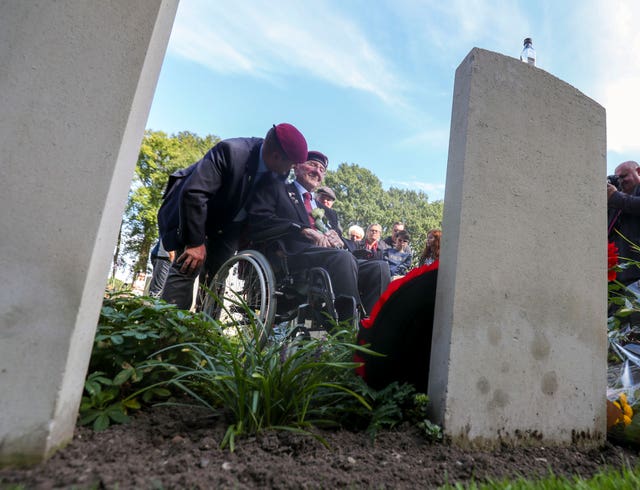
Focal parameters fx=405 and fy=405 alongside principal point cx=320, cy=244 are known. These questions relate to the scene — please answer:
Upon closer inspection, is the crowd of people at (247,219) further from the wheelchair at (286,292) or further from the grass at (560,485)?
the grass at (560,485)

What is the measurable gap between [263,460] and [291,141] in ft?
10.6

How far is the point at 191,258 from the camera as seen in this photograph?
3109 mm

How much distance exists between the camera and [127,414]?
4.99ft

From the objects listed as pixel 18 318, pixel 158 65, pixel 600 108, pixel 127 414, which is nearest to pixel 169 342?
pixel 127 414

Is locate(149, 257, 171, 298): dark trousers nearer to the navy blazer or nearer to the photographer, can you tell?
the navy blazer

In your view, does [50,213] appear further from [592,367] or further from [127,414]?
[592,367]

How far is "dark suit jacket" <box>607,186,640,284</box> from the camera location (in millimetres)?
2982

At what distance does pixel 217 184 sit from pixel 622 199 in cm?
320

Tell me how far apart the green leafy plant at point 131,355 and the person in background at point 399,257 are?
14.5 ft

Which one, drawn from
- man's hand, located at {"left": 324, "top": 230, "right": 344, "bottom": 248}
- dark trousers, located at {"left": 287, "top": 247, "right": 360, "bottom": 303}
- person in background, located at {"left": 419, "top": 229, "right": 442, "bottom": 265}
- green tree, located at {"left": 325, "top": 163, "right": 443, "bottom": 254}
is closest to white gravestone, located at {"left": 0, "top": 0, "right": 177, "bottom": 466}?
dark trousers, located at {"left": 287, "top": 247, "right": 360, "bottom": 303}

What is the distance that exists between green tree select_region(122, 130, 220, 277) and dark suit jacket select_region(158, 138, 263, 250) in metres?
13.7

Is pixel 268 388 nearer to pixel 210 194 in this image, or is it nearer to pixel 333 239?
pixel 210 194

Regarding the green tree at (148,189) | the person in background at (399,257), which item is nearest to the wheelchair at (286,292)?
the person in background at (399,257)

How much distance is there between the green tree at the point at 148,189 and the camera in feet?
56.0
